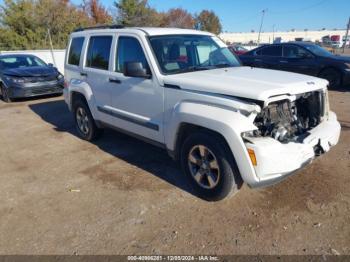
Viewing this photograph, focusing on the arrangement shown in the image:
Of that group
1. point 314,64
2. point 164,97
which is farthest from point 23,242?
point 314,64

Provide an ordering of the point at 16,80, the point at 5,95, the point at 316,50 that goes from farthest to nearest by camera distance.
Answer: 1. the point at 316,50
2. the point at 5,95
3. the point at 16,80

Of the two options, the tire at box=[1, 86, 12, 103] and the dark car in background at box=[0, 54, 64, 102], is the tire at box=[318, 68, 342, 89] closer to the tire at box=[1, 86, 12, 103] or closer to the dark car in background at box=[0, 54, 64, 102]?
the dark car in background at box=[0, 54, 64, 102]

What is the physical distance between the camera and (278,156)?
9.66 feet

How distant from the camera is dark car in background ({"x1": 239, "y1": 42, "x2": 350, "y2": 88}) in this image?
9.70m

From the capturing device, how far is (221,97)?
3.18m

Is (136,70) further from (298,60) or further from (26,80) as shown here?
(298,60)

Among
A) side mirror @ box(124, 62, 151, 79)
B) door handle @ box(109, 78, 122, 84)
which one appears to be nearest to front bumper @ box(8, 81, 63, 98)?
door handle @ box(109, 78, 122, 84)

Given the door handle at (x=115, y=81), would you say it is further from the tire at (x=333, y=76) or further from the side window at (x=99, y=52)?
the tire at (x=333, y=76)

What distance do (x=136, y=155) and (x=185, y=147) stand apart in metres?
1.62

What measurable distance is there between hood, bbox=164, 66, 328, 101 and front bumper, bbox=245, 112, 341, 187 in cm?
46

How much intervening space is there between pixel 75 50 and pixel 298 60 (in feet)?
24.7

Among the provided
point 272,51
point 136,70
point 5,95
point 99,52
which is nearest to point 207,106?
point 136,70

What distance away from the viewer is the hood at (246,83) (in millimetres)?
3045

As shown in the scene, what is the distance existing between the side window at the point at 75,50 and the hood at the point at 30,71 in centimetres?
468
